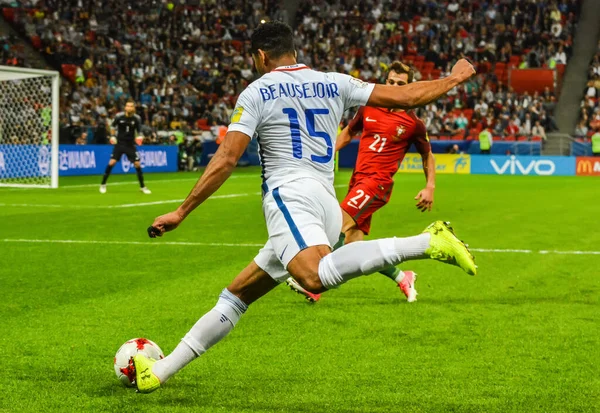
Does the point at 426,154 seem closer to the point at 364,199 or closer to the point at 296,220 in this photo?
the point at 364,199

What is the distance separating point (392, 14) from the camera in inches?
1889

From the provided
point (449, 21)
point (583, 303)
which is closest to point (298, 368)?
point (583, 303)

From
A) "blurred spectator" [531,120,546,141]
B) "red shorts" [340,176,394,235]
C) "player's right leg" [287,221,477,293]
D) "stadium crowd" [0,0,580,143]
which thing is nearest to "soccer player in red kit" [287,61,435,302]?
"red shorts" [340,176,394,235]

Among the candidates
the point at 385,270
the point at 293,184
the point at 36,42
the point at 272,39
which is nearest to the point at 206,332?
the point at 293,184

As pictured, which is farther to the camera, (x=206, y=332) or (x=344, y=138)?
(x=344, y=138)

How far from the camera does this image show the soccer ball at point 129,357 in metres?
5.27

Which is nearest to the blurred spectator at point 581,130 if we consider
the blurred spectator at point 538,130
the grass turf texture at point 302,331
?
the blurred spectator at point 538,130

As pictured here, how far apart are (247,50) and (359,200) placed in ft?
124

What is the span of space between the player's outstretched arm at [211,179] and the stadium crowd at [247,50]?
30025mm

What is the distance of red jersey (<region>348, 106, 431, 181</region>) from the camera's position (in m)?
8.75

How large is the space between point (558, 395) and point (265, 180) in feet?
6.61

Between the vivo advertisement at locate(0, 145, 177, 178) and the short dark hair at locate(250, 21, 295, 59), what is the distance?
2121 centimetres

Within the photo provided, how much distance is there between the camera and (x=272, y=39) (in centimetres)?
502

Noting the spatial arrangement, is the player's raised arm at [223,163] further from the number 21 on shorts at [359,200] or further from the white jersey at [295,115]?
the number 21 on shorts at [359,200]
